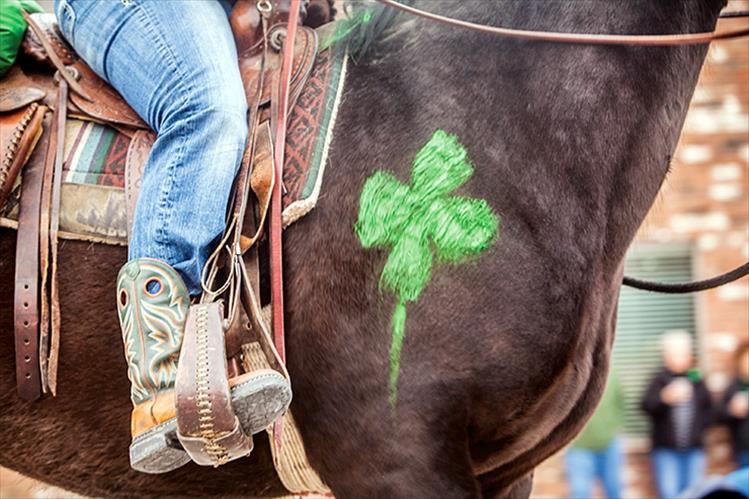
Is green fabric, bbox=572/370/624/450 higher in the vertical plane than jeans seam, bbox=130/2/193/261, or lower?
lower

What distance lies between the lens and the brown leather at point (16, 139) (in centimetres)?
310

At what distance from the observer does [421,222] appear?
9.57 feet

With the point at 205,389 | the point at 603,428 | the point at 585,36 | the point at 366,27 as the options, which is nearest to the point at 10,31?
the point at 366,27

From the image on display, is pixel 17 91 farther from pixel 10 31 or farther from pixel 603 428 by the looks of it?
pixel 603 428

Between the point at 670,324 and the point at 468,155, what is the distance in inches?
243

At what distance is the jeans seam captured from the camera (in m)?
2.89

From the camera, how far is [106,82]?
3.25 meters

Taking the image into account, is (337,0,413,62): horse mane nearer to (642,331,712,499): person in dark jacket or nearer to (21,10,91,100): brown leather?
(21,10,91,100): brown leather

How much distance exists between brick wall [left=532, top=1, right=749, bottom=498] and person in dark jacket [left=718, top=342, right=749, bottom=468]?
0.91 m

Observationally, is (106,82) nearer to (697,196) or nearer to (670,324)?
(697,196)

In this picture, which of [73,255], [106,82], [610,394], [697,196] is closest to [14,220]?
[73,255]

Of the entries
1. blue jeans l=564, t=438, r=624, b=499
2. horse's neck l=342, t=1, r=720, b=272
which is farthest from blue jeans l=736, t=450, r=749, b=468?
horse's neck l=342, t=1, r=720, b=272

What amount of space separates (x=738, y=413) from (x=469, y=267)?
181 inches

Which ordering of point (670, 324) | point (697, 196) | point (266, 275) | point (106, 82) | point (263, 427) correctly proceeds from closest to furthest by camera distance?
point (263, 427) → point (266, 275) → point (106, 82) → point (697, 196) → point (670, 324)
